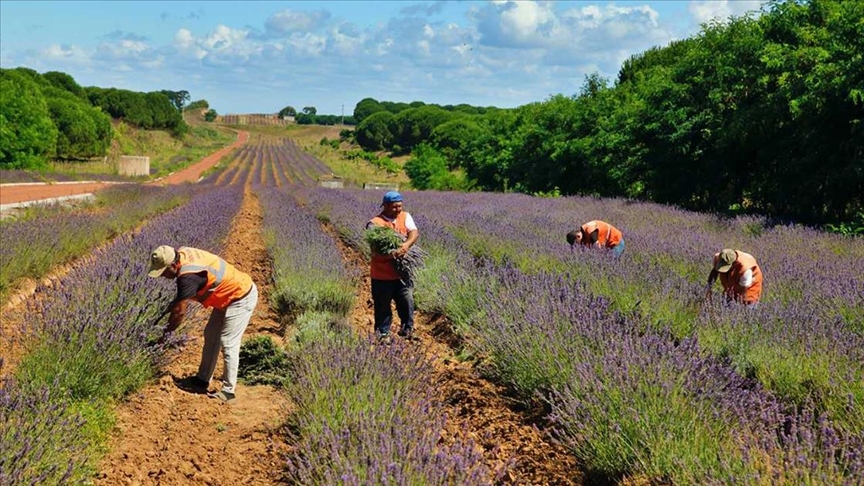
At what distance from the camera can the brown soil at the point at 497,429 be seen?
3.40 m

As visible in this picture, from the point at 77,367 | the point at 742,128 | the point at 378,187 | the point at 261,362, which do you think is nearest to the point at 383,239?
the point at 261,362

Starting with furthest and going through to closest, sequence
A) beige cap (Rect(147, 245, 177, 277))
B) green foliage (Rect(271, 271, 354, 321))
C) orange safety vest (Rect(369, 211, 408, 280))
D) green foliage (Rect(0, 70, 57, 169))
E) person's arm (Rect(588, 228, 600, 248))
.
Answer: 1. green foliage (Rect(0, 70, 57, 169))
2. person's arm (Rect(588, 228, 600, 248))
3. green foliage (Rect(271, 271, 354, 321))
4. orange safety vest (Rect(369, 211, 408, 280))
5. beige cap (Rect(147, 245, 177, 277))

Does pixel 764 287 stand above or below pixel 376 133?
below

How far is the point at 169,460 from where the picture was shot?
370 cm

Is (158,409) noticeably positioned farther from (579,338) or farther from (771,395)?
(771,395)

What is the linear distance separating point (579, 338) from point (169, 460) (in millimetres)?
2373

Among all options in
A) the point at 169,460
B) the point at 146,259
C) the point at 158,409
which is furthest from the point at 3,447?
the point at 146,259

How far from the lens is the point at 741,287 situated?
17.6ft

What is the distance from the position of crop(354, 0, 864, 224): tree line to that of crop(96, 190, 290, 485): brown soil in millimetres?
9293

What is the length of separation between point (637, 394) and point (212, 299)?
9.19 ft

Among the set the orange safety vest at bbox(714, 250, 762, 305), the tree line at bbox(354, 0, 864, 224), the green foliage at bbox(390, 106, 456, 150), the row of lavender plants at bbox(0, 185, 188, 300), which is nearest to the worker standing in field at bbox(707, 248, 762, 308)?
the orange safety vest at bbox(714, 250, 762, 305)

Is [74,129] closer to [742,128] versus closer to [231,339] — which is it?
[742,128]

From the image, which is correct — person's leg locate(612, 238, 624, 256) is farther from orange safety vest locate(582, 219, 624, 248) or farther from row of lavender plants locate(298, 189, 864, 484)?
row of lavender plants locate(298, 189, 864, 484)

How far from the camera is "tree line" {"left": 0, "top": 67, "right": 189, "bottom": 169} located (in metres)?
32.0
